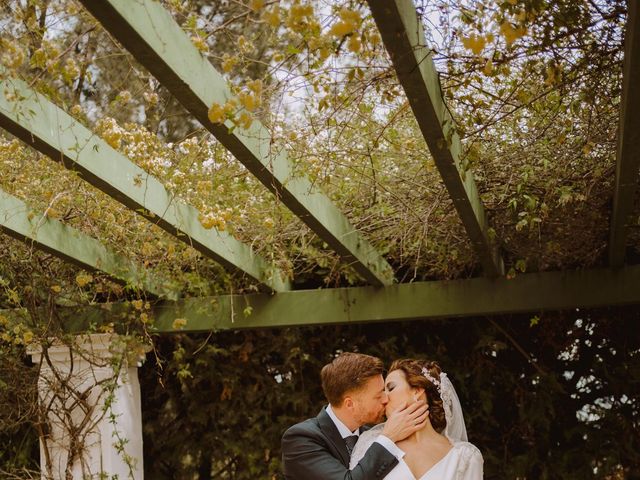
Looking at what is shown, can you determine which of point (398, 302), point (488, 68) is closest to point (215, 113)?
point (488, 68)

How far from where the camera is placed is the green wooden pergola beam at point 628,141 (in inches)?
86.9

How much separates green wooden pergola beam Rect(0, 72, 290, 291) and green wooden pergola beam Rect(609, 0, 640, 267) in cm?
172

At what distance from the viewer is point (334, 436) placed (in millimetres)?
3189

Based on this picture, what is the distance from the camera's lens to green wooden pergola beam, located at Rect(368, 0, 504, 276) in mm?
2086

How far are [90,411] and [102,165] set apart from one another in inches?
96.4

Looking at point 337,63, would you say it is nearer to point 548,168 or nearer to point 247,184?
point 548,168

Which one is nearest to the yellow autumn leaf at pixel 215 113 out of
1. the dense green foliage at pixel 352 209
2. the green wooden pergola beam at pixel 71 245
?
the dense green foliage at pixel 352 209

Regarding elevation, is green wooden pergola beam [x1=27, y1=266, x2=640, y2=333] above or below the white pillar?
above

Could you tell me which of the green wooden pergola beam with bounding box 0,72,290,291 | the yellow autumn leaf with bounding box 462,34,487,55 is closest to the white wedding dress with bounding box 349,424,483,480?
the yellow autumn leaf with bounding box 462,34,487,55

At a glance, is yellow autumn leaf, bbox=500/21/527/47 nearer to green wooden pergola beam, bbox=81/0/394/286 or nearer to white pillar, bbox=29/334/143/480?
green wooden pergola beam, bbox=81/0/394/286

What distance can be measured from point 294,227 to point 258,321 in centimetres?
76

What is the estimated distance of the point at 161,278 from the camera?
507 centimetres

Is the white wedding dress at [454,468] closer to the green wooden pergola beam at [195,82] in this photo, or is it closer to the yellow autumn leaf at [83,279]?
the green wooden pergola beam at [195,82]

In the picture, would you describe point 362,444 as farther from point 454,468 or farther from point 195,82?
point 195,82
